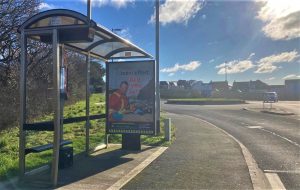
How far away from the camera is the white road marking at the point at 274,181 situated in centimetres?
740

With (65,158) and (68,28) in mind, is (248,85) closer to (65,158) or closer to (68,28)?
(65,158)

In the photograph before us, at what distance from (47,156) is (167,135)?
198 inches

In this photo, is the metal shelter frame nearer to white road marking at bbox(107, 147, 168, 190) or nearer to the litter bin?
the litter bin

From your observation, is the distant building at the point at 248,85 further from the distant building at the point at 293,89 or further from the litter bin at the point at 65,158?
the litter bin at the point at 65,158

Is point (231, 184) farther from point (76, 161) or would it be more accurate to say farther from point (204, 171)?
point (76, 161)

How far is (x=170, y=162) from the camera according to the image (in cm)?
945

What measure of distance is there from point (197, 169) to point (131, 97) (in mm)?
3325

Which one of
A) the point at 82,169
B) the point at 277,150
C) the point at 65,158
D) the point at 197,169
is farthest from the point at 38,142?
the point at 277,150

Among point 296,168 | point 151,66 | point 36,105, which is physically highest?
point 151,66

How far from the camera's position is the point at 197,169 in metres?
8.66

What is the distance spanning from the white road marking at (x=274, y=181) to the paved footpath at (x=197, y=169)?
1.34 feet

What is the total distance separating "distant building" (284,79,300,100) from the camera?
247ft

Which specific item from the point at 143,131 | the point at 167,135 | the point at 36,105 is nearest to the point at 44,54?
the point at 36,105

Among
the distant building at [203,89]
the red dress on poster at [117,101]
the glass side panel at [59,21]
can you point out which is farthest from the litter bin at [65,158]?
the distant building at [203,89]
